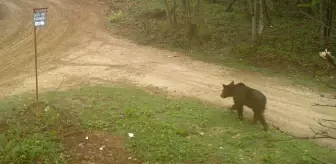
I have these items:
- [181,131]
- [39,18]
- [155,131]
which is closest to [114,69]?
[39,18]

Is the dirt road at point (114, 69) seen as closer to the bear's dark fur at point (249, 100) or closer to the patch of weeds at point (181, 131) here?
the bear's dark fur at point (249, 100)

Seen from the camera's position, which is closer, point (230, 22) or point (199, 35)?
point (199, 35)

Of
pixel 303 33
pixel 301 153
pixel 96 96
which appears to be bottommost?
pixel 301 153

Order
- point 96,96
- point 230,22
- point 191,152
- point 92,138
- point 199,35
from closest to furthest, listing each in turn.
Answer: point 191,152 < point 92,138 < point 96,96 < point 199,35 < point 230,22

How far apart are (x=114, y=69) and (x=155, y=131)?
6388 mm

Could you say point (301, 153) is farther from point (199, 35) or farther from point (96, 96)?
point (199, 35)

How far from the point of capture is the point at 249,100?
35.9 feet

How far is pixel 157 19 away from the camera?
22984 mm

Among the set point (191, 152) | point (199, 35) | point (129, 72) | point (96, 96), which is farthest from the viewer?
point (199, 35)

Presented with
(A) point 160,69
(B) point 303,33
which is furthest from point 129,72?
(B) point 303,33

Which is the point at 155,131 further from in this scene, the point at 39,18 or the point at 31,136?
the point at 39,18

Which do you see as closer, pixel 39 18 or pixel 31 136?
pixel 31 136

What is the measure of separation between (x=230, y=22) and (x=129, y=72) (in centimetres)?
871

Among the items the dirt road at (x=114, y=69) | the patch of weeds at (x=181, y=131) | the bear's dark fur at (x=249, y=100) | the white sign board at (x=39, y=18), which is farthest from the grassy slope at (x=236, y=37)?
the white sign board at (x=39, y=18)
